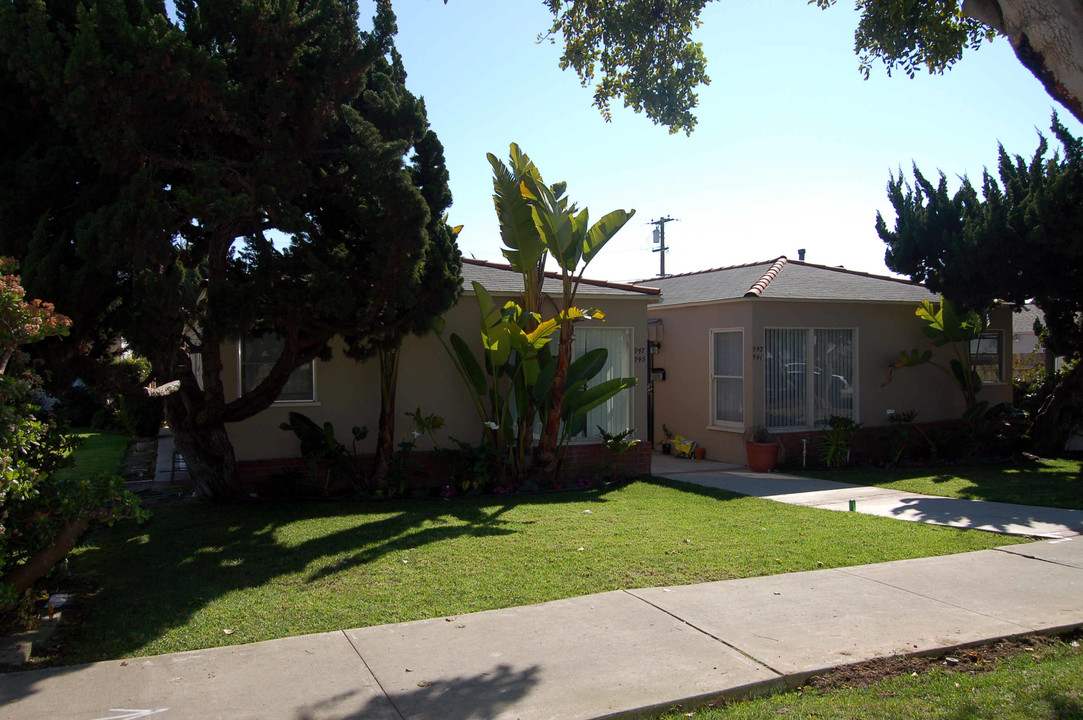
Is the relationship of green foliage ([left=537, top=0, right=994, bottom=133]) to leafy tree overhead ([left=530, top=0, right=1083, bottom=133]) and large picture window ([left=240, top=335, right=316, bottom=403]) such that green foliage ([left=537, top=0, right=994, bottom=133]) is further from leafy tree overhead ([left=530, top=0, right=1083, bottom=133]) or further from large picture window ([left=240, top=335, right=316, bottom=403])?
large picture window ([left=240, top=335, right=316, bottom=403])

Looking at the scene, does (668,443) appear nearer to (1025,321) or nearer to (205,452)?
(205,452)

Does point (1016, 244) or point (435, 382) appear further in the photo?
point (1016, 244)

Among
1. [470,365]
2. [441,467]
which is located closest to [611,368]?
[470,365]

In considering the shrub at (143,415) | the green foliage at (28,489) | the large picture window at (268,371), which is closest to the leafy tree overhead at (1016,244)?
the large picture window at (268,371)

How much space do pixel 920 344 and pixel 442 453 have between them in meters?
10.2

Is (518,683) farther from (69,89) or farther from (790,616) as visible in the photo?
(69,89)

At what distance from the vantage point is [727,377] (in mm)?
14438

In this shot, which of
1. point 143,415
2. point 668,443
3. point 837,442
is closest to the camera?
point 837,442

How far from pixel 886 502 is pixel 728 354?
447 centimetres

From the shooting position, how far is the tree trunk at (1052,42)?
15.1ft

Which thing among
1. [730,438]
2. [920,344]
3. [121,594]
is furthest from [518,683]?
[920,344]

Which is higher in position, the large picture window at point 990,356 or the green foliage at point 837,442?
the large picture window at point 990,356

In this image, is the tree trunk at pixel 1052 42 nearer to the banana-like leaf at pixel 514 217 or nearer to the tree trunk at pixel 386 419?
the banana-like leaf at pixel 514 217

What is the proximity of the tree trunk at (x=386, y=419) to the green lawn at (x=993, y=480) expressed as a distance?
6970 mm
